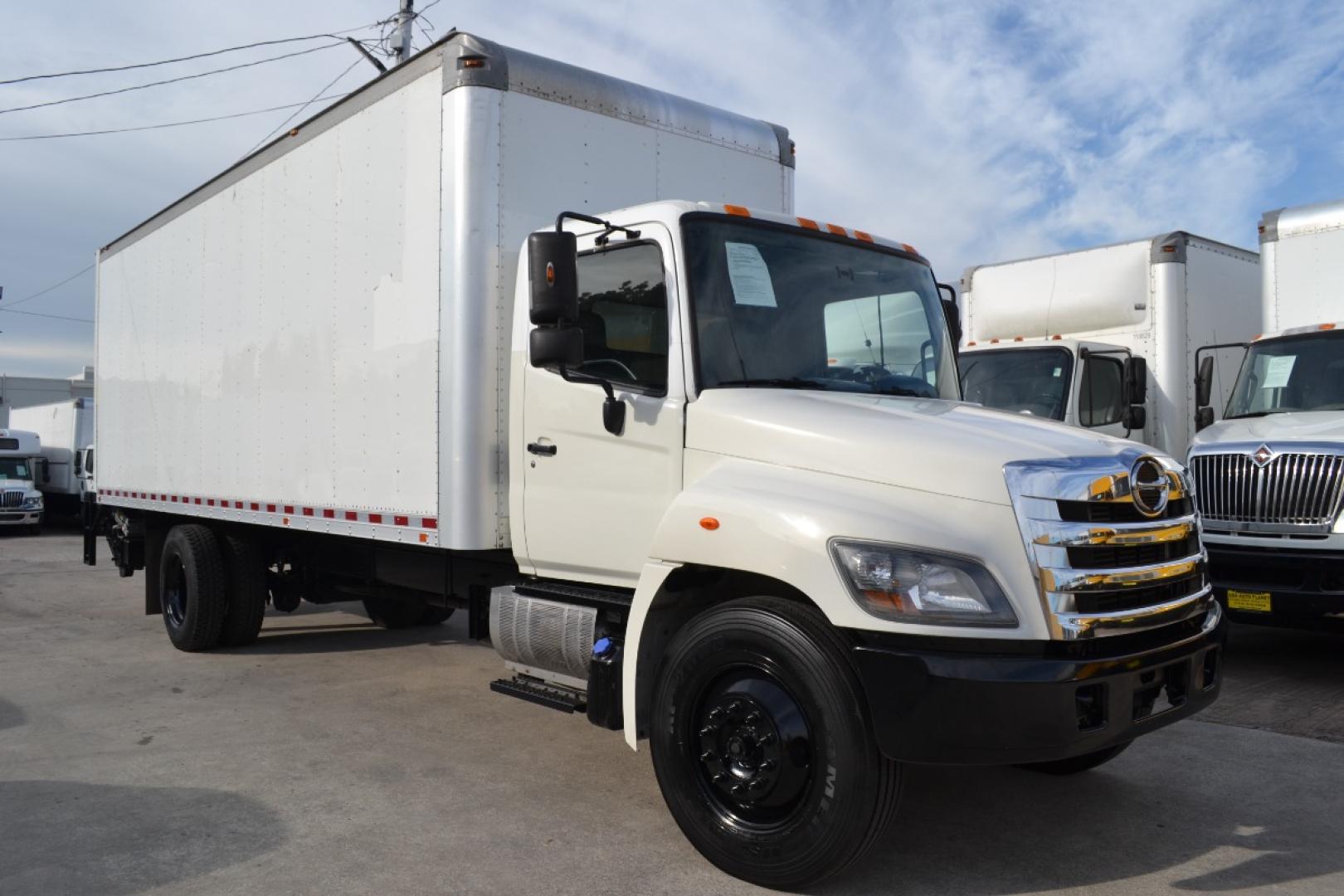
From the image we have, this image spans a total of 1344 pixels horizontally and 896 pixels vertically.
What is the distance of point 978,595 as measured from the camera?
136 inches

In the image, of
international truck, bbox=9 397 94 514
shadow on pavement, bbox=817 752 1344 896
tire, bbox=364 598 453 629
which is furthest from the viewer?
international truck, bbox=9 397 94 514

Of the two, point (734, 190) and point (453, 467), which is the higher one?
point (734, 190)

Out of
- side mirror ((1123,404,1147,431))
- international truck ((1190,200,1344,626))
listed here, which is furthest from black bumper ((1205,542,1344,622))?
side mirror ((1123,404,1147,431))

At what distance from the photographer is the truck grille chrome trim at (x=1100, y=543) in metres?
3.49

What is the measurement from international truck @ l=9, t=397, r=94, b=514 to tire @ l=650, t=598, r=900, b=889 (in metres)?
26.0

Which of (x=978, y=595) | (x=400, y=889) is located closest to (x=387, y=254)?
(x=400, y=889)

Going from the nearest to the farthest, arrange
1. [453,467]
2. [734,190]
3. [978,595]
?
[978,595] < [453,467] < [734,190]

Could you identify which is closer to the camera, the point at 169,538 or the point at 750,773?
the point at 750,773

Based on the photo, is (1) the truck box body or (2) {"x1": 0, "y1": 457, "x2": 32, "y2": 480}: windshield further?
(2) {"x1": 0, "y1": 457, "x2": 32, "y2": 480}: windshield

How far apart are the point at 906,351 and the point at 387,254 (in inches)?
114

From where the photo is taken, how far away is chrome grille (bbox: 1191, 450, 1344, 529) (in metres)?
6.91

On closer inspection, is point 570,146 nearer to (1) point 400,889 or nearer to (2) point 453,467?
(2) point 453,467

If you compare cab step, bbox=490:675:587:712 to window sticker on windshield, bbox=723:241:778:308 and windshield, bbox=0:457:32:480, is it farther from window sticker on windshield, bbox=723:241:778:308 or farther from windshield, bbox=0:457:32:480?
windshield, bbox=0:457:32:480

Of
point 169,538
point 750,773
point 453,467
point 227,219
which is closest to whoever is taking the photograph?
point 750,773
